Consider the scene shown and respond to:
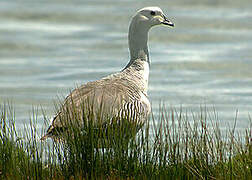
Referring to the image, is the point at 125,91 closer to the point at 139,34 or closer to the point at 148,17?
the point at 139,34

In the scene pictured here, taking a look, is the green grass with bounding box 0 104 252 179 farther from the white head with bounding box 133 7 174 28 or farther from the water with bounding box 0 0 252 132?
the water with bounding box 0 0 252 132

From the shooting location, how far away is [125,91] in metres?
10.2

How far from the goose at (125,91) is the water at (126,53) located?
414 cm

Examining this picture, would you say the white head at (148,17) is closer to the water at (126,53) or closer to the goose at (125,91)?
the goose at (125,91)

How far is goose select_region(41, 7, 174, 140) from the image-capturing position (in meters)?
9.01

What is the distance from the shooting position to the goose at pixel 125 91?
901cm

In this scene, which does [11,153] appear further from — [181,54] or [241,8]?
[241,8]

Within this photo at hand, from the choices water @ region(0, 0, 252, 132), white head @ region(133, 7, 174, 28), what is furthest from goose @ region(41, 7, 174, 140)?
water @ region(0, 0, 252, 132)

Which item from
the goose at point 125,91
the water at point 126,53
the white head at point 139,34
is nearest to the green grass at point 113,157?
the goose at point 125,91

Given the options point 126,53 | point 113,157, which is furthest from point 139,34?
point 126,53

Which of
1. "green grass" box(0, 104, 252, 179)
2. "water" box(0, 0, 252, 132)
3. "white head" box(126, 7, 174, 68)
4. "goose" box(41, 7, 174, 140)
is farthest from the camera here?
"water" box(0, 0, 252, 132)

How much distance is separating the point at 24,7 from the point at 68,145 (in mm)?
19616

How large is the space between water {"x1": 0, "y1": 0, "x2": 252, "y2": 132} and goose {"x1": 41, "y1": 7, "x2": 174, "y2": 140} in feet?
13.6

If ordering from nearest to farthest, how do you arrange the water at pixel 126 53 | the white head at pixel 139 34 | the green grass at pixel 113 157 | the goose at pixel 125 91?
the green grass at pixel 113 157
the goose at pixel 125 91
the white head at pixel 139 34
the water at pixel 126 53
